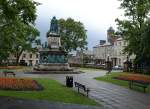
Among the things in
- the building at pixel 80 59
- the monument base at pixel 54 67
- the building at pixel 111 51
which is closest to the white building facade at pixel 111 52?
the building at pixel 111 51

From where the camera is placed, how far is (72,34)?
109m

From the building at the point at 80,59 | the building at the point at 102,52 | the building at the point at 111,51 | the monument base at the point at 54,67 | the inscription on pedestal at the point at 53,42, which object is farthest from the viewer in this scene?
the building at the point at 102,52

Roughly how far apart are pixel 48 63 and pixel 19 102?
40.8 metres

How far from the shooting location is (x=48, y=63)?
5841cm

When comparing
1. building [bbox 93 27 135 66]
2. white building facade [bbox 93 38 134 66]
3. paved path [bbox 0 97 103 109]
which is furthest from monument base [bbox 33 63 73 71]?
building [bbox 93 27 135 66]

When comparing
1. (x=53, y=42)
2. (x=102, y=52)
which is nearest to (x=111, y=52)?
(x=102, y=52)

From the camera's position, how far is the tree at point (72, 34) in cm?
10706

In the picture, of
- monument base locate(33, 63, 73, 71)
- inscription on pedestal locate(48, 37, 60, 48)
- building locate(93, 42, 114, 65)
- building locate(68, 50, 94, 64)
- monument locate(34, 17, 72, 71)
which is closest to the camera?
monument base locate(33, 63, 73, 71)

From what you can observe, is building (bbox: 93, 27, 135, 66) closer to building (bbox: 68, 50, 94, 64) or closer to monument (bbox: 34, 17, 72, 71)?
building (bbox: 68, 50, 94, 64)

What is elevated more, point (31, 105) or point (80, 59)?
point (80, 59)

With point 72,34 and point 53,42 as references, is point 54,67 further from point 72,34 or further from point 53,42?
point 72,34

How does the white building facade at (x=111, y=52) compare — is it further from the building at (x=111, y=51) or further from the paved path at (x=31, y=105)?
the paved path at (x=31, y=105)

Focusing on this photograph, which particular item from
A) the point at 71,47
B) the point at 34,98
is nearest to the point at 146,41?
the point at 34,98

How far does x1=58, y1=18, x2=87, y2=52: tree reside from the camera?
107062mm
